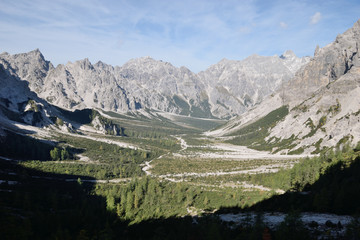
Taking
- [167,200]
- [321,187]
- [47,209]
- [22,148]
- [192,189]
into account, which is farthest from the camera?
[22,148]

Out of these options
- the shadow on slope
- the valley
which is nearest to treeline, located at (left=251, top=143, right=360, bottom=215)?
the valley

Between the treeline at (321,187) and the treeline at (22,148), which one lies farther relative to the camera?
the treeline at (22,148)

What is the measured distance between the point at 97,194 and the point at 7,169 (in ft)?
126

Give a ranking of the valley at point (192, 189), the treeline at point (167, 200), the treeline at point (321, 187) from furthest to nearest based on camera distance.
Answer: the treeline at point (167, 200)
the treeline at point (321, 187)
the valley at point (192, 189)

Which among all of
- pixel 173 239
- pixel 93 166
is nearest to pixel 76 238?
pixel 173 239

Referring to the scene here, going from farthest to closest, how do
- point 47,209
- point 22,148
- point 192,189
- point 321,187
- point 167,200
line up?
point 22,148 < point 192,189 < point 167,200 < point 47,209 < point 321,187

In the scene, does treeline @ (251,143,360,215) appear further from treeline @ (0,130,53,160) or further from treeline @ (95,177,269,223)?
treeline @ (0,130,53,160)

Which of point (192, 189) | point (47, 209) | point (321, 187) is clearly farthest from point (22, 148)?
point (321, 187)

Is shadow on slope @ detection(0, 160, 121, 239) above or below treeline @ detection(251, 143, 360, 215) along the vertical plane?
below

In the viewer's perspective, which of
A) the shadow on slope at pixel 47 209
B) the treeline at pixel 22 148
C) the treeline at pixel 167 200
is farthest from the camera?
the treeline at pixel 22 148

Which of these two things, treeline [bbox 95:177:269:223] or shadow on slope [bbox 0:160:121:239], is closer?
shadow on slope [bbox 0:160:121:239]

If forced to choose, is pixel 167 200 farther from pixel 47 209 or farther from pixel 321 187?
pixel 321 187

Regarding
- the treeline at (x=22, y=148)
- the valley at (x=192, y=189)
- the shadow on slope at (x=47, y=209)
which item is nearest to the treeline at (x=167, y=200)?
the valley at (x=192, y=189)

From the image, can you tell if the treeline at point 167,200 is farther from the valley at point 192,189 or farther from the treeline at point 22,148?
the treeline at point 22,148
